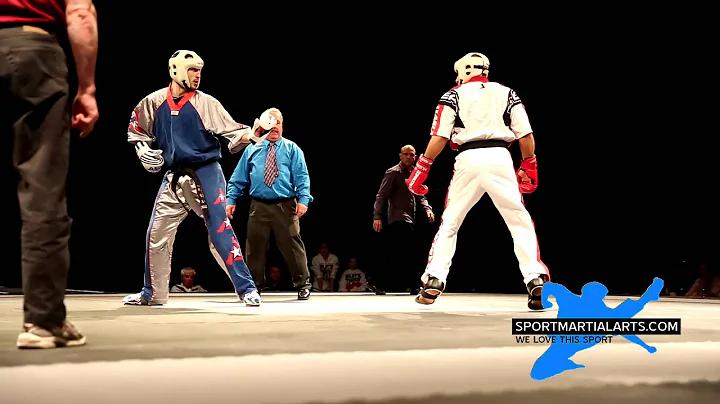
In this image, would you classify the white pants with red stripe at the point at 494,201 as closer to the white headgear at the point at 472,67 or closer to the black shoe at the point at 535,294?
the black shoe at the point at 535,294

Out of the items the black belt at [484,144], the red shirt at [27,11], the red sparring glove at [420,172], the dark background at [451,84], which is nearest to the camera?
the red shirt at [27,11]

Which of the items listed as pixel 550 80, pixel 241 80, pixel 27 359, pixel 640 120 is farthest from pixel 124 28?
pixel 27 359

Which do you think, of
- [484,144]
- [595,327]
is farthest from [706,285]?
[595,327]

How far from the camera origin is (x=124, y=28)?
27.1 ft

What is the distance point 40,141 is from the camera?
202 cm

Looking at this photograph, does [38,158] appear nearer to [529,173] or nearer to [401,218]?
[529,173]

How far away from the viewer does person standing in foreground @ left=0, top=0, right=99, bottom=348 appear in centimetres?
200

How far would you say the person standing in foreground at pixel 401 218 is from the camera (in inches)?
272

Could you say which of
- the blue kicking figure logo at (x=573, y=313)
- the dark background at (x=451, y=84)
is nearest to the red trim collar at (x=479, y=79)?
the blue kicking figure logo at (x=573, y=313)

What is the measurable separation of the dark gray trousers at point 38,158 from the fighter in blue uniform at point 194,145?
1952 millimetres

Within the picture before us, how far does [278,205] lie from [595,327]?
358 centimetres

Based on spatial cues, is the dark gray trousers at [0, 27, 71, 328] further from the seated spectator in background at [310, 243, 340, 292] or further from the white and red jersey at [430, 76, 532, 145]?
the seated spectator in background at [310, 243, 340, 292]

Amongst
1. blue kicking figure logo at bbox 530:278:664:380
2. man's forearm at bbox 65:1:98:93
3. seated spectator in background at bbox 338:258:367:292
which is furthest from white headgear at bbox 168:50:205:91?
seated spectator in background at bbox 338:258:367:292

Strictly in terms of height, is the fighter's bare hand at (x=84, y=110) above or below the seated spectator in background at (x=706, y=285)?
above
